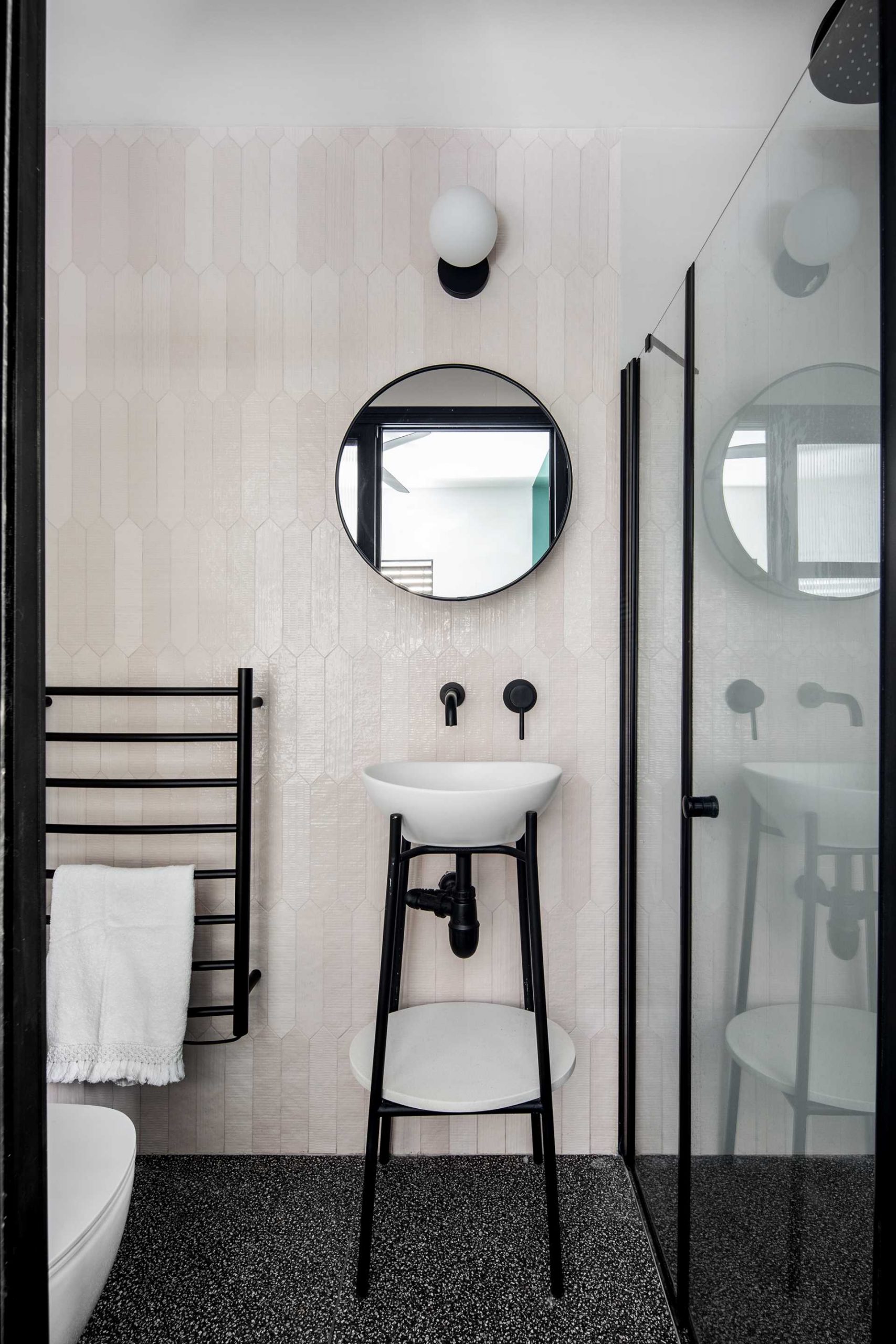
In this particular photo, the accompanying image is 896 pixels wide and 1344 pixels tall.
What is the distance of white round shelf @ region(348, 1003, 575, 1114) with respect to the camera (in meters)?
1.37

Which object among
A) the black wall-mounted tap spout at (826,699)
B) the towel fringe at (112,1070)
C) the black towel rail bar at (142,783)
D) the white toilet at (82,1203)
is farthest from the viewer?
the black towel rail bar at (142,783)

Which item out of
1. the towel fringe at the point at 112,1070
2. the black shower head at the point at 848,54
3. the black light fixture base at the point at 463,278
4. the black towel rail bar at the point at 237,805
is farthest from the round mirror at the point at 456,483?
the towel fringe at the point at 112,1070

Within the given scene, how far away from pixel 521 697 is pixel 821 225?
3.62 feet

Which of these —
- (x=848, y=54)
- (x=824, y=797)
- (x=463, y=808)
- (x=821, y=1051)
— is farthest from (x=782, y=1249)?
(x=848, y=54)

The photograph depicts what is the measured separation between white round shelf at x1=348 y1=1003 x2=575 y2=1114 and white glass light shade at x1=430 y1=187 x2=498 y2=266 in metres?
1.68

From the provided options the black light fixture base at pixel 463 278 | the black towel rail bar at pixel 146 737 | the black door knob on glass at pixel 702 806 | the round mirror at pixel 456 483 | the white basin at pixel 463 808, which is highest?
the black light fixture base at pixel 463 278

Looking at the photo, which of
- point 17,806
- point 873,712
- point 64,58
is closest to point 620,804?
point 873,712

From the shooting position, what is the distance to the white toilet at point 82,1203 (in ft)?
2.91

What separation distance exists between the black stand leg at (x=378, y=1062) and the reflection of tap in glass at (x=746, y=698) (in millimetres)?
658

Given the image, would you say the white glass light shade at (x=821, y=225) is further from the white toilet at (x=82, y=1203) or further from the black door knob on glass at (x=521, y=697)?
the white toilet at (x=82, y=1203)

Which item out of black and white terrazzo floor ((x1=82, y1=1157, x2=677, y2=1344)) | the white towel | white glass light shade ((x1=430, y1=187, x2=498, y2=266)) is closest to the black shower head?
white glass light shade ((x1=430, y1=187, x2=498, y2=266))

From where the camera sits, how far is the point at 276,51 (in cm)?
150

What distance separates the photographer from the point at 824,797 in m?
0.77

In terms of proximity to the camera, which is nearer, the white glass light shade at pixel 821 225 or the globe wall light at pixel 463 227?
the white glass light shade at pixel 821 225
